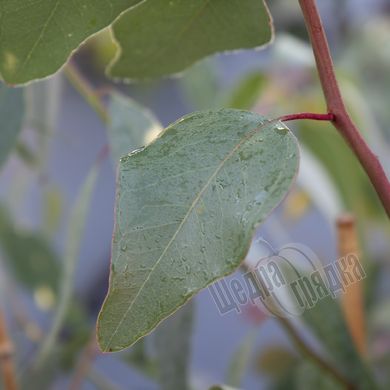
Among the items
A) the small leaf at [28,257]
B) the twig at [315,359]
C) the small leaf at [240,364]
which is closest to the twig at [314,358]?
the twig at [315,359]

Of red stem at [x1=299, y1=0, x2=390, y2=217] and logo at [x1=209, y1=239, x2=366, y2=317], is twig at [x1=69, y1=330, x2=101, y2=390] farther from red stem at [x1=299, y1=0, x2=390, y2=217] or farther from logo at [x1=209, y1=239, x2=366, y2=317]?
red stem at [x1=299, y1=0, x2=390, y2=217]

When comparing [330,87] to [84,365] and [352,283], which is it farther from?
[84,365]

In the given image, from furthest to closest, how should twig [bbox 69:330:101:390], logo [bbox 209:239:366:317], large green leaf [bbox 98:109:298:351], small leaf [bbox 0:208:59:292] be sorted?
small leaf [bbox 0:208:59:292] → twig [bbox 69:330:101:390] → logo [bbox 209:239:366:317] → large green leaf [bbox 98:109:298:351]

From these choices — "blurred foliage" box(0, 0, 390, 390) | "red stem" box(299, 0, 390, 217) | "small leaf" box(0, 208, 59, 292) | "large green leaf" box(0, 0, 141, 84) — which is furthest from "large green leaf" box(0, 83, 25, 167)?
"small leaf" box(0, 208, 59, 292)

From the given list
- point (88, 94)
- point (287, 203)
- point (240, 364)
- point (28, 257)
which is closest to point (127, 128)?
point (88, 94)

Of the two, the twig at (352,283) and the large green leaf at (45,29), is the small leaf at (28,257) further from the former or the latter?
the large green leaf at (45,29)

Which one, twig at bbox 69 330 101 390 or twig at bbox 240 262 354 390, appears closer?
twig at bbox 240 262 354 390

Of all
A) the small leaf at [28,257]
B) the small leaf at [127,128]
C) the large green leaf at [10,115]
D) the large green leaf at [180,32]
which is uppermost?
the large green leaf at [180,32]

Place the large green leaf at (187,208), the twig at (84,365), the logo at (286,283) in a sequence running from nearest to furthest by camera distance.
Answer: the large green leaf at (187,208) → the logo at (286,283) → the twig at (84,365)
